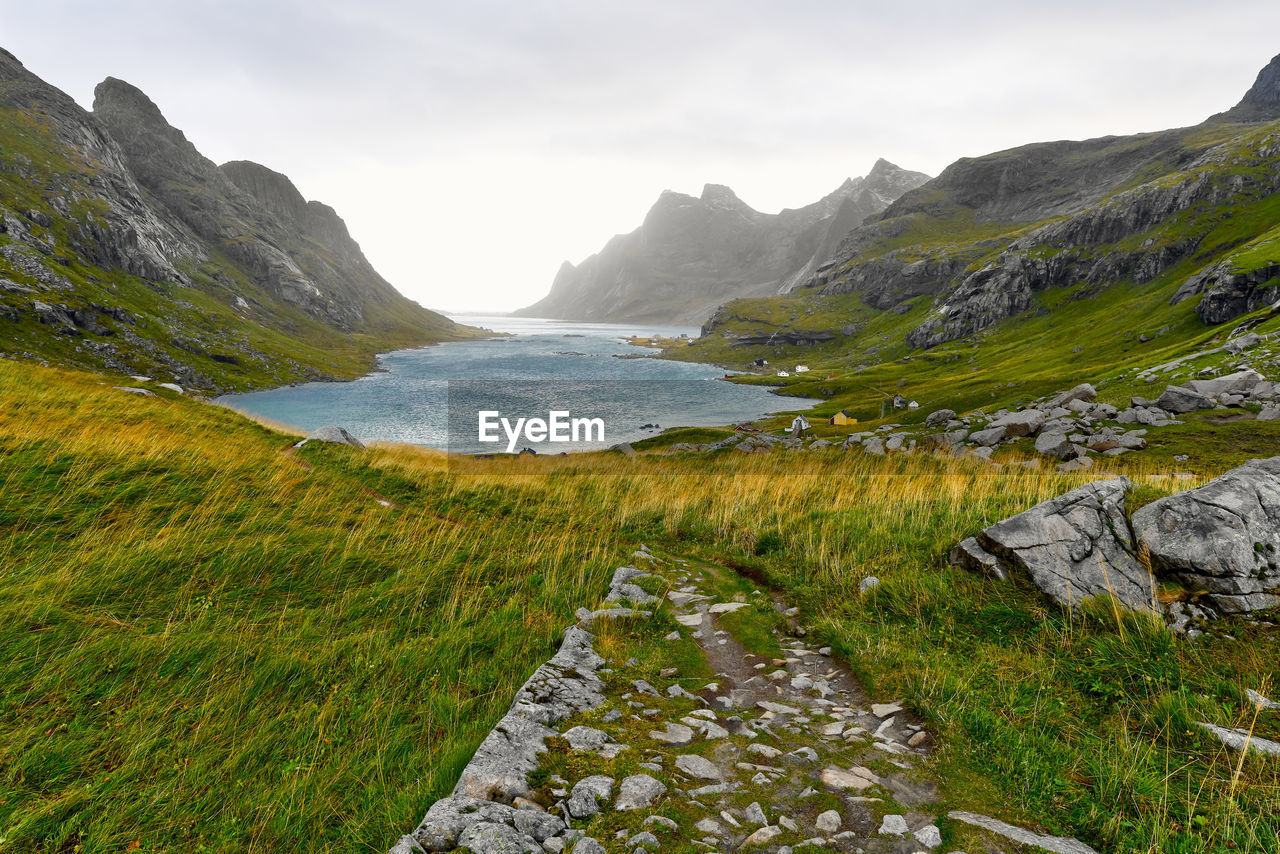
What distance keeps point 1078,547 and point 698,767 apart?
7495mm

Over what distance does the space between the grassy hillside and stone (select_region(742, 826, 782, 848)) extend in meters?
1.76

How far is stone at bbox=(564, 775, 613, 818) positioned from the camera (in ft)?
13.2

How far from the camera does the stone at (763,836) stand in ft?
12.7

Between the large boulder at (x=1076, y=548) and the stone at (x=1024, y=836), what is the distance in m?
4.69

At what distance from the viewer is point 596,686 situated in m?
6.21

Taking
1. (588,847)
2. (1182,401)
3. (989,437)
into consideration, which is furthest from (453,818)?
(1182,401)

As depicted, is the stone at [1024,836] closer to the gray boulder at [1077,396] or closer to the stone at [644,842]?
the stone at [644,842]

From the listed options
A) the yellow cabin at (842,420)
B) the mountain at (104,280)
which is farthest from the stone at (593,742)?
the mountain at (104,280)

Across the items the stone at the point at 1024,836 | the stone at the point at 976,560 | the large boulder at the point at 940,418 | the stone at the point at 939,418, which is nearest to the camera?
the stone at the point at 1024,836

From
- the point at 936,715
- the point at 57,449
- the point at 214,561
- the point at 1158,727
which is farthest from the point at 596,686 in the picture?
the point at 57,449

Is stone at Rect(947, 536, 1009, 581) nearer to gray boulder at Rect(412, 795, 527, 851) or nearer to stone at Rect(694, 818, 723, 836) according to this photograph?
stone at Rect(694, 818, 723, 836)

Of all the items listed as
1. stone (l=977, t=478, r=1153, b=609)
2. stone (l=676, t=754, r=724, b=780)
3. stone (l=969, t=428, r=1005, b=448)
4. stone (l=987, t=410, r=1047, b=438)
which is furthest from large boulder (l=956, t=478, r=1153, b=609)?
stone (l=987, t=410, r=1047, b=438)

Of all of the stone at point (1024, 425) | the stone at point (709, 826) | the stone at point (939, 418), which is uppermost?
the stone at point (709, 826)

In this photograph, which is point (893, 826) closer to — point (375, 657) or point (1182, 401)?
point (375, 657)
